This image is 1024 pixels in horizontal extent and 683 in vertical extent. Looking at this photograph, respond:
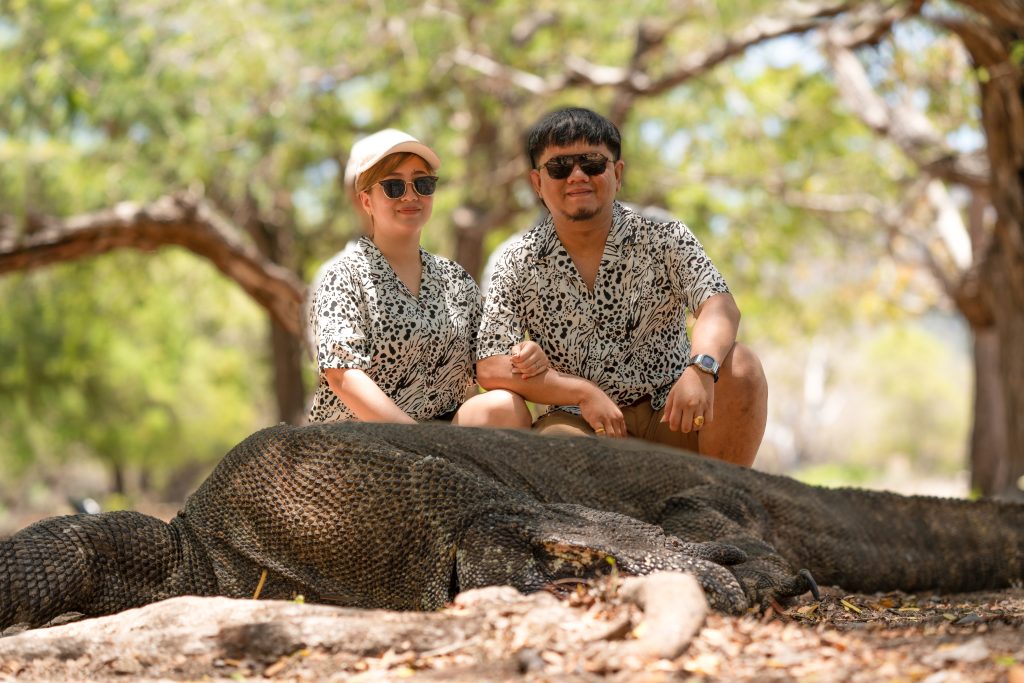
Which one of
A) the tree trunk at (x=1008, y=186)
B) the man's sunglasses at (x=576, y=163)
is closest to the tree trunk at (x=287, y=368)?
the tree trunk at (x=1008, y=186)

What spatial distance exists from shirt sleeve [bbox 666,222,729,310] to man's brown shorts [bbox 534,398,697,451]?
0.38 m

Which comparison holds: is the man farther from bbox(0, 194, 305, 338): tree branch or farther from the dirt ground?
bbox(0, 194, 305, 338): tree branch

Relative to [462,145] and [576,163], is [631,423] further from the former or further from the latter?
[462,145]

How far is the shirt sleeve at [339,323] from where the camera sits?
134 inches

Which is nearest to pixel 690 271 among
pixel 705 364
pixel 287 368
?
pixel 705 364

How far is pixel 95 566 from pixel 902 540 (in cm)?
304

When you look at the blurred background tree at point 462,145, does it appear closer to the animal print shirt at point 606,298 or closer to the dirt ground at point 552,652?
the animal print shirt at point 606,298

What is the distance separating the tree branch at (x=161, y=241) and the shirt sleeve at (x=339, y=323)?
21.2ft

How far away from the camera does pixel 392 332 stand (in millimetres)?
3564

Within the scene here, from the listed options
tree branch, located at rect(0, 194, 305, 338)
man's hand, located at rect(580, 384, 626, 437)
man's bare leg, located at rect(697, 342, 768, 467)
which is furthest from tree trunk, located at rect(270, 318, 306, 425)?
man's hand, located at rect(580, 384, 626, 437)

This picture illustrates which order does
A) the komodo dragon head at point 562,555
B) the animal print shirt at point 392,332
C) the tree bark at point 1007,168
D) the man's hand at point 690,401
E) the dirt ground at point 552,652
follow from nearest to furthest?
1. the dirt ground at point 552,652
2. the komodo dragon head at point 562,555
3. the man's hand at point 690,401
4. the animal print shirt at point 392,332
5. the tree bark at point 1007,168

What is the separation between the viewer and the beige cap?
3607 millimetres

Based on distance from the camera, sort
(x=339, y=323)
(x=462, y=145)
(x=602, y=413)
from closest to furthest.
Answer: (x=602, y=413) < (x=339, y=323) < (x=462, y=145)

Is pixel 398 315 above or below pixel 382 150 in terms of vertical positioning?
below
